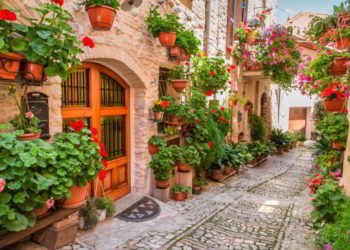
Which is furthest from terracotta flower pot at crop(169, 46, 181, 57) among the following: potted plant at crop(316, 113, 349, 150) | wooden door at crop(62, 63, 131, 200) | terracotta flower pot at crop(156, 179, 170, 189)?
potted plant at crop(316, 113, 349, 150)

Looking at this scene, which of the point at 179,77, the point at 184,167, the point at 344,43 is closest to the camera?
the point at 344,43

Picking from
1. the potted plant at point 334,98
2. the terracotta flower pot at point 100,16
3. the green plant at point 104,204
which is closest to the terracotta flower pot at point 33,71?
the terracotta flower pot at point 100,16

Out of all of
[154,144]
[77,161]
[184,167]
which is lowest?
[184,167]

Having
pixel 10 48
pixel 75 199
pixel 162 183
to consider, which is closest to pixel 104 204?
pixel 75 199

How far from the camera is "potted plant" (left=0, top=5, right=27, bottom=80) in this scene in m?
2.15

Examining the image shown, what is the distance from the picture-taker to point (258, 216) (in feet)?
15.0

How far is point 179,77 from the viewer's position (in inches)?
221

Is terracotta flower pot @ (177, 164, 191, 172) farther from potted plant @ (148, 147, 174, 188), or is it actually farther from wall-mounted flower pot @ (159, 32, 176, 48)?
wall-mounted flower pot @ (159, 32, 176, 48)

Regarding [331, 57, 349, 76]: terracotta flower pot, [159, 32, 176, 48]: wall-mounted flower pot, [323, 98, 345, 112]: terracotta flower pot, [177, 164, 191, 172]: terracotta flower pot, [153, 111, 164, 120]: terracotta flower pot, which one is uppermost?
[159, 32, 176, 48]: wall-mounted flower pot

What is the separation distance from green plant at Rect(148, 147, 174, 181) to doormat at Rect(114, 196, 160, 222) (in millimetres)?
479

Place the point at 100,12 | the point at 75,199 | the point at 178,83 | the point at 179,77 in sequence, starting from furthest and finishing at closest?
1. the point at 179,77
2. the point at 178,83
3. the point at 100,12
4. the point at 75,199

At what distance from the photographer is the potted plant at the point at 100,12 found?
3186 mm

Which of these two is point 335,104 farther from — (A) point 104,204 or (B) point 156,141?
(A) point 104,204

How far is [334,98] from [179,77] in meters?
2.91
